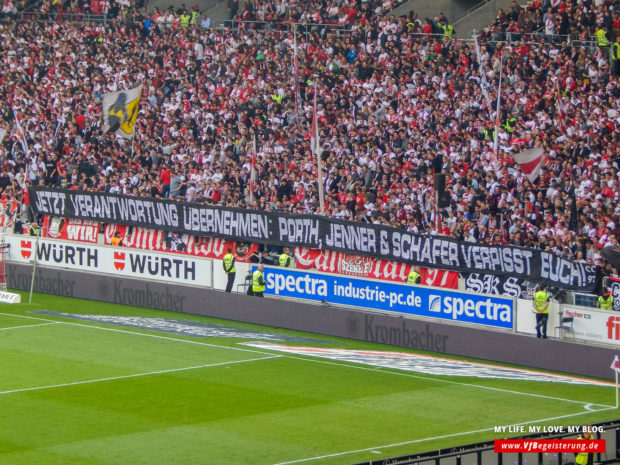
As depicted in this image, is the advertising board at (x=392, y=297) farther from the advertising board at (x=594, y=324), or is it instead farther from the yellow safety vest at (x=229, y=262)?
the advertising board at (x=594, y=324)

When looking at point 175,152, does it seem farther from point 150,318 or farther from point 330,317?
point 330,317

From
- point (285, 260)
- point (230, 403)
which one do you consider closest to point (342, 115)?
point (285, 260)

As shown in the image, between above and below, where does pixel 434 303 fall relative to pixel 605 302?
below

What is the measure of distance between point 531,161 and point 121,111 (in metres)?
16.1

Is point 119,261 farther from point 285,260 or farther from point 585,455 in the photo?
point 585,455

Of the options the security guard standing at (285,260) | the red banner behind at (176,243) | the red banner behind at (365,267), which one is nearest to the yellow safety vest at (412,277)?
the red banner behind at (365,267)

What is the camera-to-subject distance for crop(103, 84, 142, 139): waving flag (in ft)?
137

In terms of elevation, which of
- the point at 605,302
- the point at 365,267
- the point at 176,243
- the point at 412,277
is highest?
the point at 176,243

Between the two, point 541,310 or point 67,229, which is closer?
point 541,310

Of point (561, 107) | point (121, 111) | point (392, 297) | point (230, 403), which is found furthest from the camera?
point (121, 111)

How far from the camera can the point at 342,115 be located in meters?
39.2

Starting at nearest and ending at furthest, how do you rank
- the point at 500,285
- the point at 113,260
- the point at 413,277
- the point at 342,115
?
the point at 500,285, the point at 413,277, the point at 113,260, the point at 342,115

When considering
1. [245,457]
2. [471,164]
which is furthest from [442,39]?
[245,457]

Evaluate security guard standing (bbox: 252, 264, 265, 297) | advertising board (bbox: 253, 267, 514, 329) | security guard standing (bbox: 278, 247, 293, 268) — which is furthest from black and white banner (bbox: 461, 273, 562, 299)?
security guard standing (bbox: 252, 264, 265, 297)
